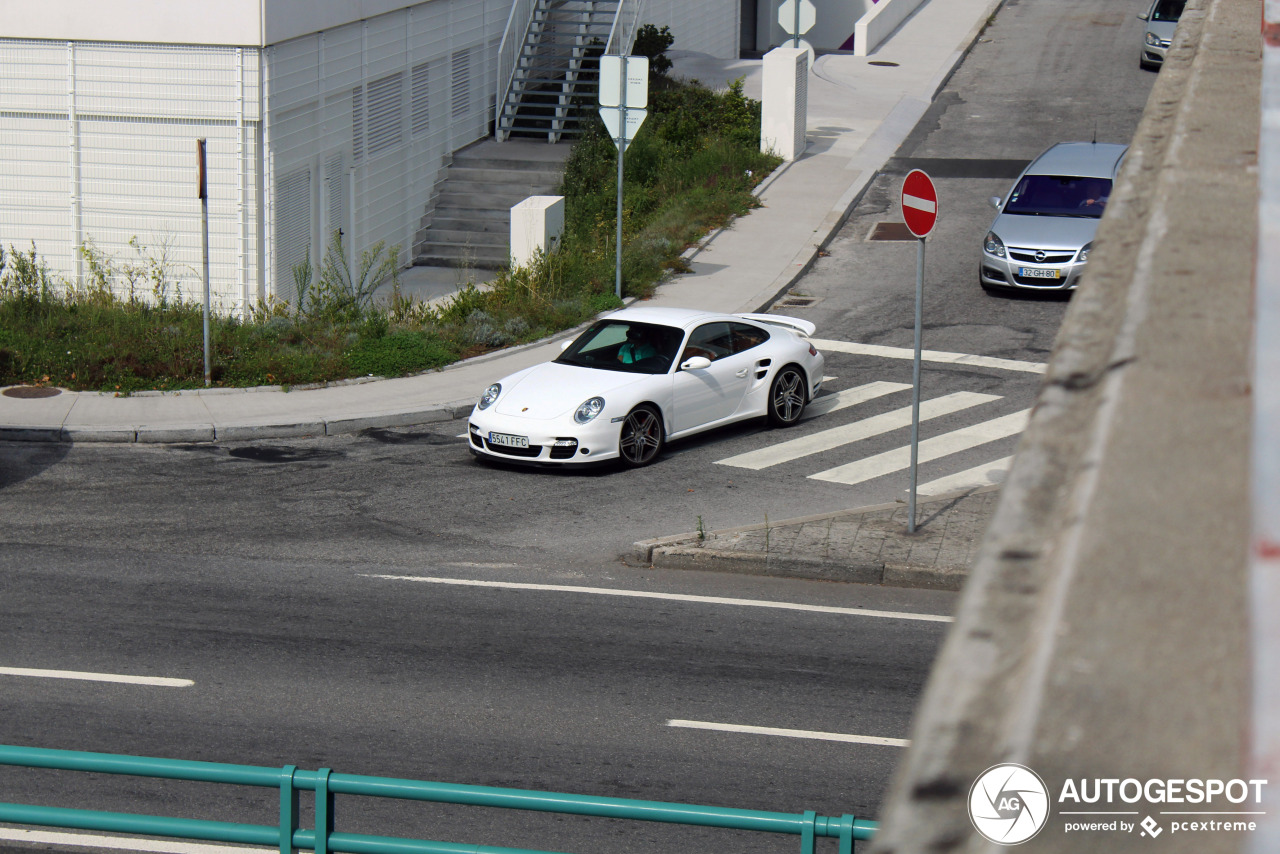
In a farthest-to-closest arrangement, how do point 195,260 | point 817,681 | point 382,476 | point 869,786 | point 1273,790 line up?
point 195,260 → point 382,476 → point 817,681 → point 869,786 → point 1273,790

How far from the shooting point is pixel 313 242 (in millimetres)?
21609

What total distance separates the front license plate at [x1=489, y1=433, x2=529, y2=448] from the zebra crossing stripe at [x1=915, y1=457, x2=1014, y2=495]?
3788 mm

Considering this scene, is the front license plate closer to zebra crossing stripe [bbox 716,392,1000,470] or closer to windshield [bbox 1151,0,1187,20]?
zebra crossing stripe [bbox 716,392,1000,470]

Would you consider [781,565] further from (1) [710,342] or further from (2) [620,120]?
(2) [620,120]

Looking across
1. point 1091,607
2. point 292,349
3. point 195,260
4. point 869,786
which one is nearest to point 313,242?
point 195,260

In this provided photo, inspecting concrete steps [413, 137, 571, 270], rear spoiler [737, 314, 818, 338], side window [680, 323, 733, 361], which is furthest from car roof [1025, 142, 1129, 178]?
concrete steps [413, 137, 571, 270]

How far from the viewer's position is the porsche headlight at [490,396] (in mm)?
13859

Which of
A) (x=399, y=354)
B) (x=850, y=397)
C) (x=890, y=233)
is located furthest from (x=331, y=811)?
(x=890, y=233)

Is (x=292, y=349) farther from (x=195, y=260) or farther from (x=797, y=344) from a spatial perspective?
(x=797, y=344)

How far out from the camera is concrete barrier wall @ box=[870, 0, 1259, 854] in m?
1.05

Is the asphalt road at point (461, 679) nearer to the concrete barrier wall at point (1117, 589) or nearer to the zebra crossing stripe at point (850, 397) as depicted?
the zebra crossing stripe at point (850, 397)

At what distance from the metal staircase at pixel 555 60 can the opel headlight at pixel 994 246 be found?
10.7 meters

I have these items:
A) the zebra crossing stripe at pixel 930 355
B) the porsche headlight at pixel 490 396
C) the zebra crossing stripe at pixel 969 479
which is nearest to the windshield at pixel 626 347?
the porsche headlight at pixel 490 396

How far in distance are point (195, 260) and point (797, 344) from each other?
9510mm
